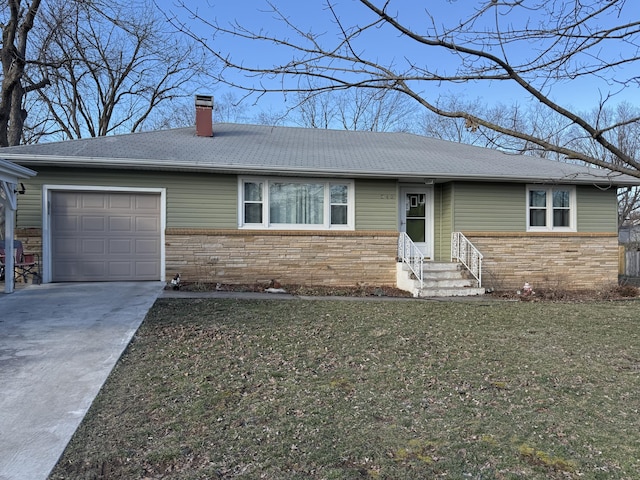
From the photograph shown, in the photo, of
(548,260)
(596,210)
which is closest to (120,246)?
(548,260)

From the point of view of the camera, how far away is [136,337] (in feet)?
18.5

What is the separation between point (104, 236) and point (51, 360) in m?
5.92

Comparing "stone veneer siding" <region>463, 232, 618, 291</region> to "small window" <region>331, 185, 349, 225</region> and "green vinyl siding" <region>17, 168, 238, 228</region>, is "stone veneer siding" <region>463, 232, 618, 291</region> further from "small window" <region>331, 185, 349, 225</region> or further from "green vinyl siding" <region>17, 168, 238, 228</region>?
"green vinyl siding" <region>17, 168, 238, 228</region>

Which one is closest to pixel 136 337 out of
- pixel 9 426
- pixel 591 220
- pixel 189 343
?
pixel 189 343

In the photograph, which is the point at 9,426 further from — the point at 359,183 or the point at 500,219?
the point at 500,219

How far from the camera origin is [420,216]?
12148 millimetres

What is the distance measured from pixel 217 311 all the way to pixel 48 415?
370 cm

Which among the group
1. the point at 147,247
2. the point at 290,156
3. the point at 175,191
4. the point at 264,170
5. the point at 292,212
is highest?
the point at 290,156

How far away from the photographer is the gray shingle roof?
386 inches

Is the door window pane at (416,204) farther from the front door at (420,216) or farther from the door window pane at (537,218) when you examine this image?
the door window pane at (537,218)

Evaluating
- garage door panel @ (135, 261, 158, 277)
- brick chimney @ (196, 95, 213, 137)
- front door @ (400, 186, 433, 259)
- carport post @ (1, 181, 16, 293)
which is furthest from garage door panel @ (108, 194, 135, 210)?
front door @ (400, 186, 433, 259)

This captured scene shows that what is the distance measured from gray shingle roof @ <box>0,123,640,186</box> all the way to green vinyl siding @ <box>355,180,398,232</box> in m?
0.44

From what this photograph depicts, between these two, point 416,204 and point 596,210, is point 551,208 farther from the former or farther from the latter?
point 416,204

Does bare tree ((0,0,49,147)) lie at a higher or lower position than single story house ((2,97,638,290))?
higher
